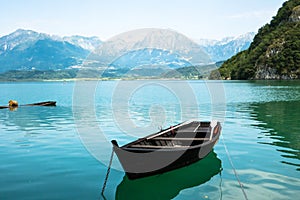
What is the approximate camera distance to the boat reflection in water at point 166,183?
1473 centimetres

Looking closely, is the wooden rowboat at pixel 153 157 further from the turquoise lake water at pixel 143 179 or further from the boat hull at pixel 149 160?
the turquoise lake water at pixel 143 179

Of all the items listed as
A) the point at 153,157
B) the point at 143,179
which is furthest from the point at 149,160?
the point at 143,179

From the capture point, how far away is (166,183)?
1596cm

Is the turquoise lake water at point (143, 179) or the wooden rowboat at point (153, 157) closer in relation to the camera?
the turquoise lake water at point (143, 179)

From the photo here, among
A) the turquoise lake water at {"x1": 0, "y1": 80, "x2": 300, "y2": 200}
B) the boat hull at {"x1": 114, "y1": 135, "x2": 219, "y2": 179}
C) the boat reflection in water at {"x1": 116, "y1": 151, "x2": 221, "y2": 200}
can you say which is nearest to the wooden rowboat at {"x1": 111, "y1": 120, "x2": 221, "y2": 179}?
the boat hull at {"x1": 114, "y1": 135, "x2": 219, "y2": 179}

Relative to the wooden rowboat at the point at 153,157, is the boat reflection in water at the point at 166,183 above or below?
below

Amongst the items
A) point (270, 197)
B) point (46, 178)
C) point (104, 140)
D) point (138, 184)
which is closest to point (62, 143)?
point (104, 140)

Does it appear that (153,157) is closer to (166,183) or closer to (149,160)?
(149,160)

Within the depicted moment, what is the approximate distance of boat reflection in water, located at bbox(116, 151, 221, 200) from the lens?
48.3 ft

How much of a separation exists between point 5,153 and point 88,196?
1189 cm

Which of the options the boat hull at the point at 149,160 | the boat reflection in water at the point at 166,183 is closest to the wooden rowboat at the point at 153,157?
the boat hull at the point at 149,160

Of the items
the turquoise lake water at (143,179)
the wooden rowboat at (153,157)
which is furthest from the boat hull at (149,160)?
the turquoise lake water at (143,179)

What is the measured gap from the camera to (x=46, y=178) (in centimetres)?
1680

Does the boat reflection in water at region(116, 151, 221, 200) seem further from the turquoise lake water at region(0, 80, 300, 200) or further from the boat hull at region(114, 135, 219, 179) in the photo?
the boat hull at region(114, 135, 219, 179)
